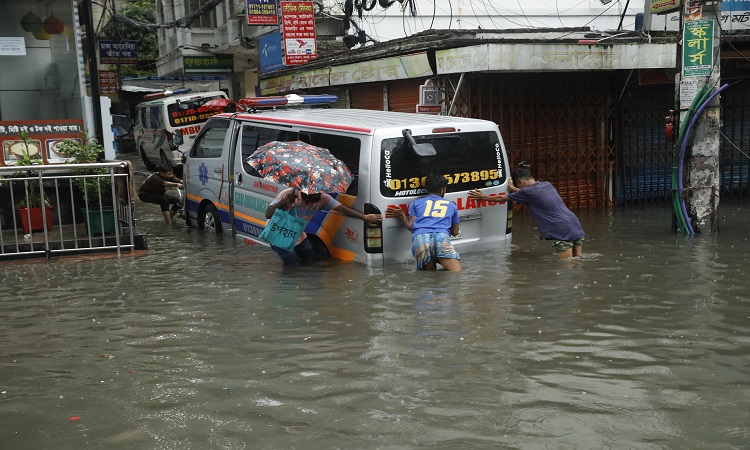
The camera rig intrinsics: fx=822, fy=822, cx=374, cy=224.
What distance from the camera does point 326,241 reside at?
29.7ft

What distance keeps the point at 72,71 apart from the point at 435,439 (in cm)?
1065

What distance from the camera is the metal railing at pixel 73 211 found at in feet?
31.7

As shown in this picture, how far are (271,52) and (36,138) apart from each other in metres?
9.78

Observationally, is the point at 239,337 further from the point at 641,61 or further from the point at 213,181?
the point at 641,61

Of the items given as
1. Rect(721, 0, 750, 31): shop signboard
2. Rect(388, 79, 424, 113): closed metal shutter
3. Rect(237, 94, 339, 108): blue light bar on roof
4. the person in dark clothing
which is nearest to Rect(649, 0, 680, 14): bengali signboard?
Rect(721, 0, 750, 31): shop signboard

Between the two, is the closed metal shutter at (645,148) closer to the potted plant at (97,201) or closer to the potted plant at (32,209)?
the potted plant at (97,201)

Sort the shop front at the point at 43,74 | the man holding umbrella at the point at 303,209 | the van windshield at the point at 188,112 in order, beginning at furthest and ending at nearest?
1. the van windshield at the point at 188,112
2. the shop front at the point at 43,74
3. the man holding umbrella at the point at 303,209

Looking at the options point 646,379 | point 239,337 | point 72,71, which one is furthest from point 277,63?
point 646,379

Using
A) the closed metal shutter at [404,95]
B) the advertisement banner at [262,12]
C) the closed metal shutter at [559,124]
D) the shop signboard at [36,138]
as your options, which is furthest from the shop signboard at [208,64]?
the closed metal shutter at [559,124]

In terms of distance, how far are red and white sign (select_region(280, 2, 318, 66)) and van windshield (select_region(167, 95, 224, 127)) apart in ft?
14.1

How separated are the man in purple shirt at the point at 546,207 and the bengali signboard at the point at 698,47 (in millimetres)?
3019

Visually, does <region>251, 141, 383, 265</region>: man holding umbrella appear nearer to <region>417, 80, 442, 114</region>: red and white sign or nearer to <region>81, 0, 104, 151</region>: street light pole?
<region>81, 0, 104, 151</region>: street light pole

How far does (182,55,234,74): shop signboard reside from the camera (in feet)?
96.7

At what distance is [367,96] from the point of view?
16750mm
